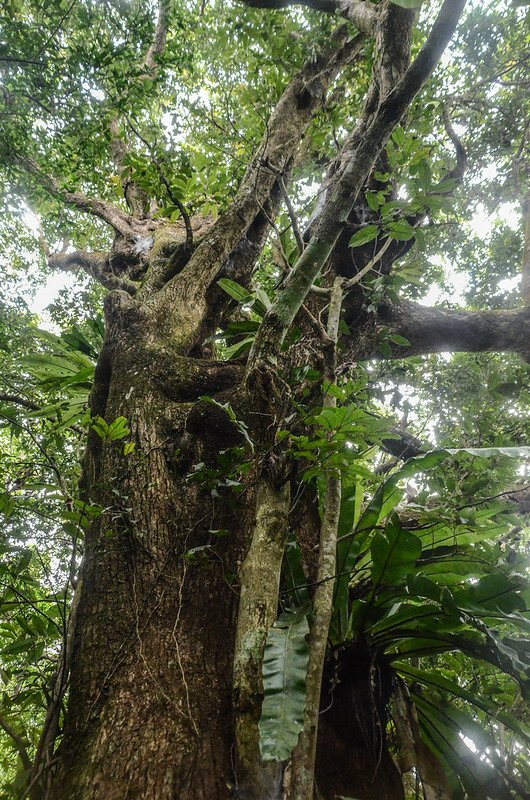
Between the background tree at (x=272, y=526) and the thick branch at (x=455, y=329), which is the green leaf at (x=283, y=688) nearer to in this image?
the background tree at (x=272, y=526)

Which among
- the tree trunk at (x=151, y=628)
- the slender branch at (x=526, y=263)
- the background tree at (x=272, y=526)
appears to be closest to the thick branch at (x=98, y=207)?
the background tree at (x=272, y=526)

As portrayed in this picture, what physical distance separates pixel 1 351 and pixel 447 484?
Answer: 4.65m

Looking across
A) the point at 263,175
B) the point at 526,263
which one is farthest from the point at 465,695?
the point at 526,263

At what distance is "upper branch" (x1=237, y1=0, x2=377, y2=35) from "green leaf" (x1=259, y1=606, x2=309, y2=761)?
3.23 metres

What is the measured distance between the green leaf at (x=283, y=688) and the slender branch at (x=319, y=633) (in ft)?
0.19

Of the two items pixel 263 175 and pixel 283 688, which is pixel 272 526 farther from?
pixel 263 175

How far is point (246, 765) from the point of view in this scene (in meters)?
1.10

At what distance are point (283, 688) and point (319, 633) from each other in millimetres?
219

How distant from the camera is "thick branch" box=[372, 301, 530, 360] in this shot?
10.9 feet

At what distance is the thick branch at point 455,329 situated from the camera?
3321 millimetres

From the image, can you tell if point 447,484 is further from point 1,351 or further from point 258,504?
point 1,351

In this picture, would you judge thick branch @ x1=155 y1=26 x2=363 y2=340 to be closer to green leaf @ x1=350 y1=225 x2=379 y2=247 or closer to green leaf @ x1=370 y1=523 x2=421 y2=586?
green leaf @ x1=350 y1=225 x2=379 y2=247

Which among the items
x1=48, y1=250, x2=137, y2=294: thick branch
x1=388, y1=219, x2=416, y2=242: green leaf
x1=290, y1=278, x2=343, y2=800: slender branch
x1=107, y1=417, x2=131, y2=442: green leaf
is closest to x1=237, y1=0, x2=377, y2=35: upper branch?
x1=388, y1=219, x2=416, y2=242: green leaf

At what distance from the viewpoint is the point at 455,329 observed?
133 inches
